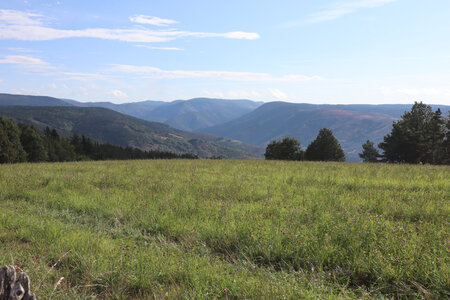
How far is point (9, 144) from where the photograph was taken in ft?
157

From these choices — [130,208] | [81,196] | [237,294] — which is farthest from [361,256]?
[81,196]

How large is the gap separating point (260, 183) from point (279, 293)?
6637mm

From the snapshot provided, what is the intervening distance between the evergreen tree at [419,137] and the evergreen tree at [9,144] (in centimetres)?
7085

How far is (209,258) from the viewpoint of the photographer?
4082 millimetres

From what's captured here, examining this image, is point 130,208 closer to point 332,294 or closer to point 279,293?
point 279,293

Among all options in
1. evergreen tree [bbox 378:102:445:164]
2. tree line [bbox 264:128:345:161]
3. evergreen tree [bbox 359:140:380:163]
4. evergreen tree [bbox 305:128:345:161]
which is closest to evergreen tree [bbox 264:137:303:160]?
tree line [bbox 264:128:345:161]

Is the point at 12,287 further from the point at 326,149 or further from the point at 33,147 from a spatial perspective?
the point at 33,147

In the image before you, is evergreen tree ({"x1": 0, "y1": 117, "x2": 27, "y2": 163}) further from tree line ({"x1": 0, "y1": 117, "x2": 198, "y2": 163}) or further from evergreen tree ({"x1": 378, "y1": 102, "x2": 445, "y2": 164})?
evergreen tree ({"x1": 378, "y1": 102, "x2": 445, "y2": 164})

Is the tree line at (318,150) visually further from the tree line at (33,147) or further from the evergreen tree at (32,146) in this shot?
the evergreen tree at (32,146)

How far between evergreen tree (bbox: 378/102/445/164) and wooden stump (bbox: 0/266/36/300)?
5658 centimetres

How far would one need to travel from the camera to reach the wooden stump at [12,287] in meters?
1.88

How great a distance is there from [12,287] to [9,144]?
197 ft

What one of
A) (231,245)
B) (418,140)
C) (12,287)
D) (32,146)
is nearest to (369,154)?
(418,140)

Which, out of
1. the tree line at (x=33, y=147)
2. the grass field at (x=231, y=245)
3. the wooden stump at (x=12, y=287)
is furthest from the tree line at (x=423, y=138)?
the wooden stump at (x=12, y=287)
